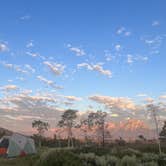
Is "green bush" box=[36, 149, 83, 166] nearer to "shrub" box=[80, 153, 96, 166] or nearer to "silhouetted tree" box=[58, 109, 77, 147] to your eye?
"shrub" box=[80, 153, 96, 166]

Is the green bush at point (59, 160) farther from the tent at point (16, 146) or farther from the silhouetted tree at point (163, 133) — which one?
the silhouetted tree at point (163, 133)

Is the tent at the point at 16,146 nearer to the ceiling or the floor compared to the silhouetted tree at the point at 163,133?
nearer to the floor

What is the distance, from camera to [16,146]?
6384 centimetres

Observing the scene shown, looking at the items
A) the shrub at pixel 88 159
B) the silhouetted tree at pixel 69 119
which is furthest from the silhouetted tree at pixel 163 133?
the shrub at pixel 88 159

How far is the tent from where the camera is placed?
2450 inches

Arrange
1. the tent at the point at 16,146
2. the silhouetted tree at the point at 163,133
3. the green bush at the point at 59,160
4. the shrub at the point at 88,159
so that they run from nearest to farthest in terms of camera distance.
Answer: the green bush at the point at 59,160, the shrub at the point at 88,159, the tent at the point at 16,146, the silhouetted tree at the point at 163,133

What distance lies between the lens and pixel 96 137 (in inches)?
3927

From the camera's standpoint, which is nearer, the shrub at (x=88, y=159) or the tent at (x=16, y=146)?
→ the shrub at (x=88, y=159)

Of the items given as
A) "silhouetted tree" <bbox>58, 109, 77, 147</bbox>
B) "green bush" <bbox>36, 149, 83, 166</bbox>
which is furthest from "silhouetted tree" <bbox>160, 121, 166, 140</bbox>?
"green bush" <bbox>36, 149, 83, 166</bbox>

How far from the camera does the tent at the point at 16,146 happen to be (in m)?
62.2

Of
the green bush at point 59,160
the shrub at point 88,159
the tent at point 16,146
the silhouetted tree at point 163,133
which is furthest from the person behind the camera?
the silhouetted tree at point 163,133

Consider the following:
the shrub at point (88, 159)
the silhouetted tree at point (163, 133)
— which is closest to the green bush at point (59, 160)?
the shrub at point (88, 159)

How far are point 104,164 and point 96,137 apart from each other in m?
80.9

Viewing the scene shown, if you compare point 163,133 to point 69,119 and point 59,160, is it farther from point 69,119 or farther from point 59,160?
point 59,160
